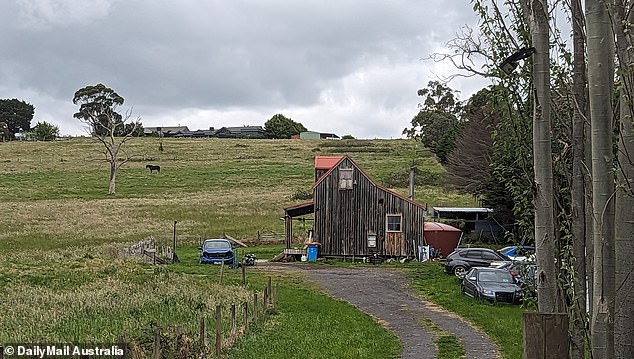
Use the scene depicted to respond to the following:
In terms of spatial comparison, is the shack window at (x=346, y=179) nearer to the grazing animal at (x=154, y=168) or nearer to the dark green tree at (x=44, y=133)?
the grazing animal at (x=154, y=168)

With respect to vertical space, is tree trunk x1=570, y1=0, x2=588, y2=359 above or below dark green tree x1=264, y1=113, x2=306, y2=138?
below

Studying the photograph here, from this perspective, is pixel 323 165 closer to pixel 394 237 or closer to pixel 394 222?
pixel 394 222

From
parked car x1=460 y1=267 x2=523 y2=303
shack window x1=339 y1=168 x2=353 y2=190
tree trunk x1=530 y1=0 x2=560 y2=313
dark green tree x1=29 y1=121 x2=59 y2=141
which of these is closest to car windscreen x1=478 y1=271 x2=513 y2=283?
parked car x1=460 y1=267 x2=523 y2=303

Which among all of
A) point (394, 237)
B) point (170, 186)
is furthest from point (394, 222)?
point (170, 186)

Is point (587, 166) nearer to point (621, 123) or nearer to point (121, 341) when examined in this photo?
point (621, 123)

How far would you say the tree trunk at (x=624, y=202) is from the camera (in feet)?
15.6

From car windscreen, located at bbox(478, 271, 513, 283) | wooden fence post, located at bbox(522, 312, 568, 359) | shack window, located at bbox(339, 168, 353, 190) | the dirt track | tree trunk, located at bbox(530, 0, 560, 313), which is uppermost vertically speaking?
shack window, located at bbox(339, 168, 353, 190)

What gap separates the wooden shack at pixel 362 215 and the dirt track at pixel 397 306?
3.31 m

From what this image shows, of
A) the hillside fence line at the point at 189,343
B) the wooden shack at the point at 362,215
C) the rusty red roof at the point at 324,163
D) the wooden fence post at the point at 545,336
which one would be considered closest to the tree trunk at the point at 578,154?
the wooden fence post at the point at 545,336

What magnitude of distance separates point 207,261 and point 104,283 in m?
12.8

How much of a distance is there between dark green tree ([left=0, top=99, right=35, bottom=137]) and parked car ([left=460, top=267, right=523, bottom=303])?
12863 cm

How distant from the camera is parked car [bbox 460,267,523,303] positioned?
23438 millimetres

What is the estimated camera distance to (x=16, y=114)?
140m

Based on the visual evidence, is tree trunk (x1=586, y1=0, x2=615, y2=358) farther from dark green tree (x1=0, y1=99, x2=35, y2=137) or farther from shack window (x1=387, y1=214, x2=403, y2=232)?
dark green tree (x1=0, y1=99, x2=35, y2=137)
